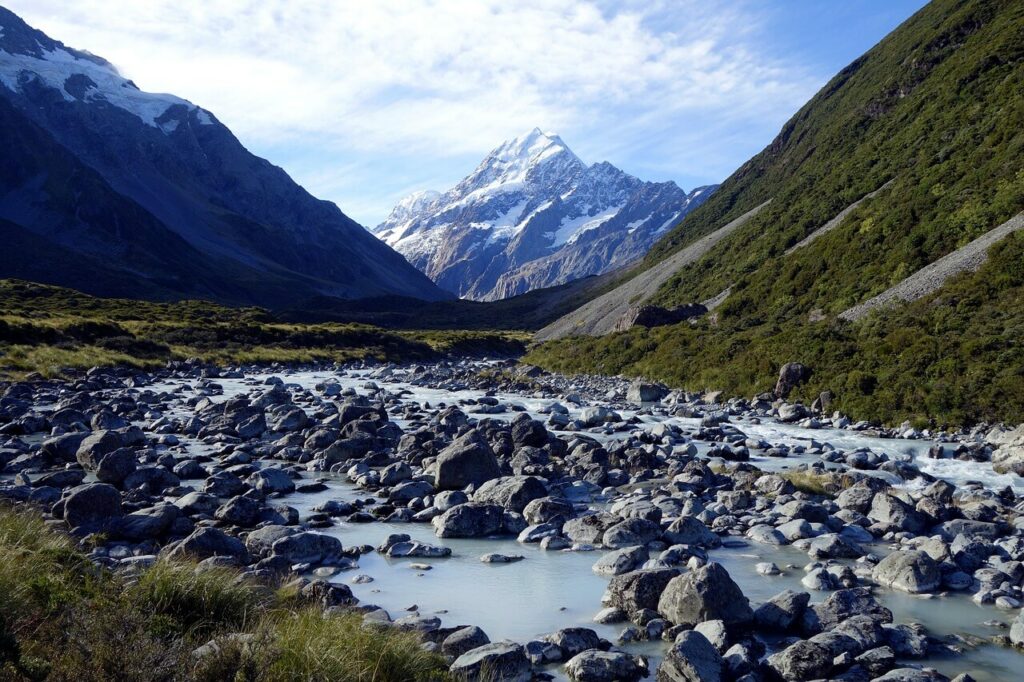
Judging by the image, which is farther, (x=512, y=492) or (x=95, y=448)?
(x=95, y=448)

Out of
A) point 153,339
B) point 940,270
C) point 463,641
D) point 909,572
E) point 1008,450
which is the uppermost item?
point 940,270

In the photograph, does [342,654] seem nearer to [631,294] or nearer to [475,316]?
[631,294]

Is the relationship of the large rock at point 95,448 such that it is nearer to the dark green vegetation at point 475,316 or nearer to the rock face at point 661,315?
the rock face at point 661,315

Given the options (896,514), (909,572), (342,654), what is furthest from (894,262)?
(342,654)

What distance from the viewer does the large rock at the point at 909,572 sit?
33.9 feet

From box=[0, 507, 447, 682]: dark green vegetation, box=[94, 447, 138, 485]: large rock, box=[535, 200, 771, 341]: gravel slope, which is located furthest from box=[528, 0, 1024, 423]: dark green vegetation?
box=[94, 447, 138, 485]: large rock

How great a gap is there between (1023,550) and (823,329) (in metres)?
25.0

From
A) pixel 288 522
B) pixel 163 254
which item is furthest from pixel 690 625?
pixel 163 254

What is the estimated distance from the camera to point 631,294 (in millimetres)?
95750

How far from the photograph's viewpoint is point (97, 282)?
158 metres

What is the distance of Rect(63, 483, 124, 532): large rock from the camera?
12281 mm

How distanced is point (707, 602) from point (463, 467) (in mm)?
8978

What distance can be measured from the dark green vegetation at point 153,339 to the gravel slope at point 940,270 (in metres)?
48.1

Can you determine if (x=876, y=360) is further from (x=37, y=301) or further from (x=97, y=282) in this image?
(x=97, y=282)
